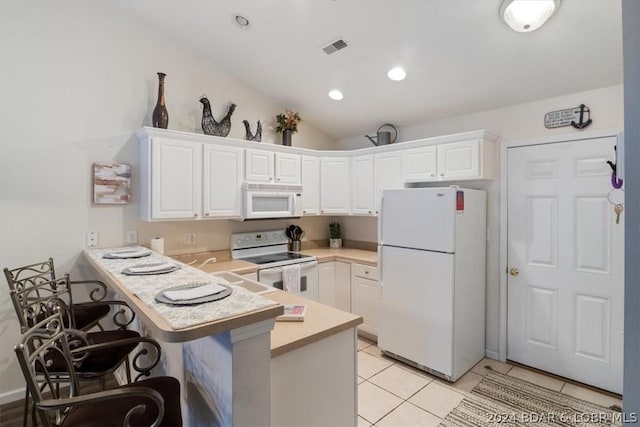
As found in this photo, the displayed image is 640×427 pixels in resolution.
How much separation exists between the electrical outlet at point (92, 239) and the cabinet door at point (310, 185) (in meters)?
2.05

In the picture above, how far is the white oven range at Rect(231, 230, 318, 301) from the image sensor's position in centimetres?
329

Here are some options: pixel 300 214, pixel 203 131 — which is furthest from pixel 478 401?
pixel 203 131

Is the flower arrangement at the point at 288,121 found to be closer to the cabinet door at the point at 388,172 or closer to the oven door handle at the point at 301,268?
the cabinet door at the point at 388,172

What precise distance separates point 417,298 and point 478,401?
34.3 inches

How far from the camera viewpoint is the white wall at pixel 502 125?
2.56m

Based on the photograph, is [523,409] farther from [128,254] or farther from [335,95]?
[335,95]

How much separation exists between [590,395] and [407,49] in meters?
3.15

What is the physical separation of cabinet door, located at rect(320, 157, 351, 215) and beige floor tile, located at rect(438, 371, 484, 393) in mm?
2070

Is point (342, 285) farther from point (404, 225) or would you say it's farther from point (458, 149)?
point (458, 149)

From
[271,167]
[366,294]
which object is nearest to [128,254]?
[271,167]

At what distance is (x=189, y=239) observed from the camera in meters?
3.33

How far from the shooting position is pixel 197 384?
4.56ft

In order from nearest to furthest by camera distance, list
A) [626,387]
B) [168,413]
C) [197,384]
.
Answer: [626,387]
[168,413]
[197,384]

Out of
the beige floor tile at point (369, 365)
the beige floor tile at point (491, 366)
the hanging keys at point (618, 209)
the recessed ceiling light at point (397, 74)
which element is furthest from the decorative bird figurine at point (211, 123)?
the hanging keys at point (618, 209)
